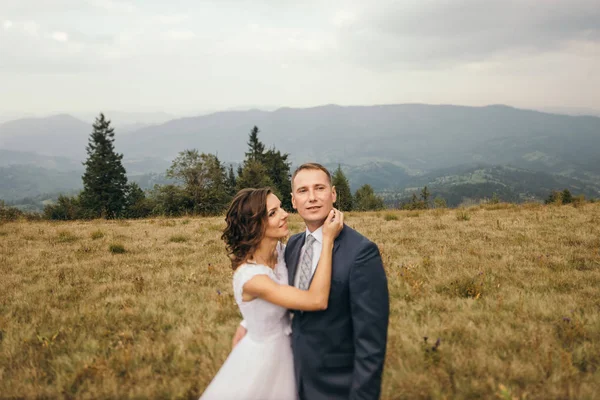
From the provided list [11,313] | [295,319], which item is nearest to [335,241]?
[295,319]

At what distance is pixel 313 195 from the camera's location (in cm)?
284

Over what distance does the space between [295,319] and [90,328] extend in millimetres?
4805

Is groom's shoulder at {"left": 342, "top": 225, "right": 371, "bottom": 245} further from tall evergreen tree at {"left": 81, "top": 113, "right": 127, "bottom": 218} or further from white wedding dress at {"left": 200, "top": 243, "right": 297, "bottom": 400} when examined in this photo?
tall evergreen tree at {"left": 81, "top": 113, "right": 127, "bottom": 218}

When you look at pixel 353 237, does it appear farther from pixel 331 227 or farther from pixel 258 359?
pixel 258 359

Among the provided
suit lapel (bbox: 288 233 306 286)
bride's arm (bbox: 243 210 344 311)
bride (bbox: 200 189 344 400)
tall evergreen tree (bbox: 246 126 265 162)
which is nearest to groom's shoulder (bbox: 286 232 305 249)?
suit lapel (bbox: 288 233 306 286)

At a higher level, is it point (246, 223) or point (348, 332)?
point (246, 223)

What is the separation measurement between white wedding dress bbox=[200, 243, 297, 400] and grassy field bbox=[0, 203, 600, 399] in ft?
0.47

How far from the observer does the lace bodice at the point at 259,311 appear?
3002 millimetres

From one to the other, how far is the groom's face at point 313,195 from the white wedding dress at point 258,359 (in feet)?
2.29

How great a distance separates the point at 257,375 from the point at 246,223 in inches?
58.0

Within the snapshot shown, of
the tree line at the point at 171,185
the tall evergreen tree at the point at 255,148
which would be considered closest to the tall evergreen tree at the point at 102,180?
the tree line at the point at 171,185

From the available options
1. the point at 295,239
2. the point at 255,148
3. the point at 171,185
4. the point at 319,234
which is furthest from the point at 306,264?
the point at 255,148

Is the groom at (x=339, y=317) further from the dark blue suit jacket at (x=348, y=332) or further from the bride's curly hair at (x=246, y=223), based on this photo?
the bride's curly hair at (x=246, y=223)

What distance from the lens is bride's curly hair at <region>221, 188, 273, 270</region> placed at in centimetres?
313
